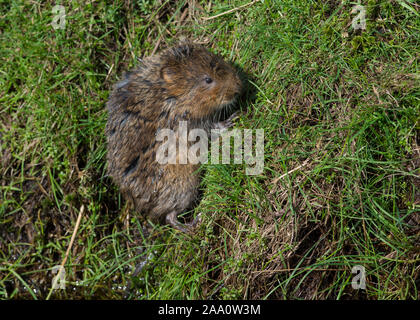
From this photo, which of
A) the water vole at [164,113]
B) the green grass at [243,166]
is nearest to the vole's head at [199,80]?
the water vole at [164,113]

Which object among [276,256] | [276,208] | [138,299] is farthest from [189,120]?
[138,299]

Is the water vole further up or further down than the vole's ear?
further down

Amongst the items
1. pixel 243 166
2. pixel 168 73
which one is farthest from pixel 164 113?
pixel 243 166

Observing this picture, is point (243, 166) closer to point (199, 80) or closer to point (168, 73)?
point (199, 80)

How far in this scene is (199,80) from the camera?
414 centimetres

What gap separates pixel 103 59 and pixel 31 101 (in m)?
0.86

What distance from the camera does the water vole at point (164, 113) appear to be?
4137 mm

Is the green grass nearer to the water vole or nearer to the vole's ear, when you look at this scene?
the water vole

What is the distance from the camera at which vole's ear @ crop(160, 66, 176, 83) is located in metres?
4.14

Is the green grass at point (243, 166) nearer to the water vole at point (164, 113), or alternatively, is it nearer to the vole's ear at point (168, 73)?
the water vole at point (164, 113)

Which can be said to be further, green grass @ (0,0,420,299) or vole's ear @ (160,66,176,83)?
vole's ear @ (160,66,176,83)

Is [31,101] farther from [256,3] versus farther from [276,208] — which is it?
[276,208]

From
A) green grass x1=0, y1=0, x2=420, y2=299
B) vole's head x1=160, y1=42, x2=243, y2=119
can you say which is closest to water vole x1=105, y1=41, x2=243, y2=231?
vole's head x1=160, y1=42, x2=243, y2=119

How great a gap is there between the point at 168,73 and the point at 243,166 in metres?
1.07
